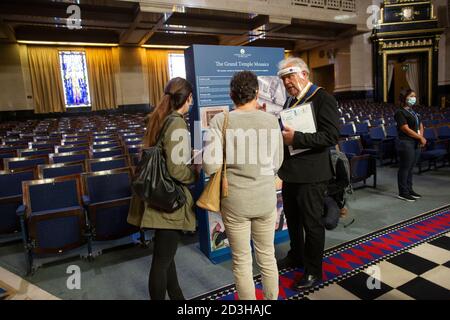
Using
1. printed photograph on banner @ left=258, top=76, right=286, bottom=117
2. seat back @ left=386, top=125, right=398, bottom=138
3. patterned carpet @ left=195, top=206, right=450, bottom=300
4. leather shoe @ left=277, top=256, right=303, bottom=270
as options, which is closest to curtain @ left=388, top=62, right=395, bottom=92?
seat back @ left=386, top=125, right=398, bottom=138

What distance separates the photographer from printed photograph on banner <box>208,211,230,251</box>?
263cm

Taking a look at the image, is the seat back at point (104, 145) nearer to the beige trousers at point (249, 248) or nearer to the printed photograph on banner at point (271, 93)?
the printed photograph on banner at point (271, 93)

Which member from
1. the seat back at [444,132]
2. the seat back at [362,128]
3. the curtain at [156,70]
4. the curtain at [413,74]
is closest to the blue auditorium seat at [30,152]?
the seat back at [362,128]

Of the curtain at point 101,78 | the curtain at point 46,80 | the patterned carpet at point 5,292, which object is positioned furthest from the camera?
the curtain at point 101,78

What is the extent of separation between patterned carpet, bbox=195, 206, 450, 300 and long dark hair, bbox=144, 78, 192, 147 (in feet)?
3.97

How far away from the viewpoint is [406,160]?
3.78 metres

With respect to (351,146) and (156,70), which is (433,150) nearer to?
(351,146)

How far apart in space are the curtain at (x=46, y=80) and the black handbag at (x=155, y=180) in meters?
14.0

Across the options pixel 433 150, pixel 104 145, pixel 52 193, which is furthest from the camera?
pixel 433 150

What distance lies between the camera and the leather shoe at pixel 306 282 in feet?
6.82

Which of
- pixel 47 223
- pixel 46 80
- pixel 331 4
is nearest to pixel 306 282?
pixel 47 223

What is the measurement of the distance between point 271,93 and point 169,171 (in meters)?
1.51
